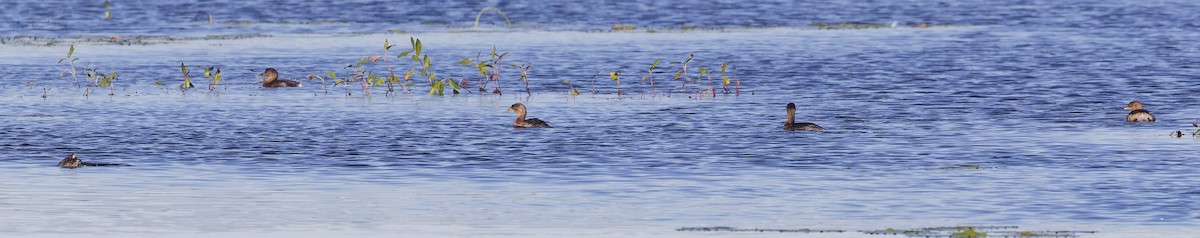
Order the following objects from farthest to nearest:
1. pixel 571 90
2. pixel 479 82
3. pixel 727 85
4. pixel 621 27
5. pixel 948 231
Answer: pixel 621 27
pixel 479 82
pixel 727 85
pixel 571 90
pixel 948 231

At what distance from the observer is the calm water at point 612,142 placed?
16219mm

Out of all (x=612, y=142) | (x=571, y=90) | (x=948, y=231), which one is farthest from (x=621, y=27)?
(x=948, y=231)

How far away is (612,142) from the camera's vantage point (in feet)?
75.1

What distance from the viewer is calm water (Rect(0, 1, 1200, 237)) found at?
639 inches

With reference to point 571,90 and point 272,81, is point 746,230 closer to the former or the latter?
point 571,90

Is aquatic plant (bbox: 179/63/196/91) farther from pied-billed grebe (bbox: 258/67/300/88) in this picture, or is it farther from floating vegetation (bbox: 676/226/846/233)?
floating vegetation (bbox: 676/226/846/233)

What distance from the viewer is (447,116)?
26.8 m

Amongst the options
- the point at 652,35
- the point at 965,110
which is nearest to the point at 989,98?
the point at 965,110

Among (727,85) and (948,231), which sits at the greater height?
(727,85)

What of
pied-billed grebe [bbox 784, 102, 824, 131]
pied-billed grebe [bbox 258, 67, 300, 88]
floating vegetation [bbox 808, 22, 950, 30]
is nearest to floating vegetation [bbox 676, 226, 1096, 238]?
pied-billed grebe [bbox 784, 102, 824, 131]

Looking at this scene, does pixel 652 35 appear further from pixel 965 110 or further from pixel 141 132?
pixel 141 132

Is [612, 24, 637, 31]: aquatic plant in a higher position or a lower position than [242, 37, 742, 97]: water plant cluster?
higher

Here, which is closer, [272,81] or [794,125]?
[794,125]

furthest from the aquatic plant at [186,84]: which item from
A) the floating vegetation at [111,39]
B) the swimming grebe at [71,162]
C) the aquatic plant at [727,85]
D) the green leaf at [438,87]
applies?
the floating vegetation at [111,39]
